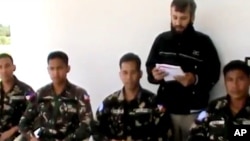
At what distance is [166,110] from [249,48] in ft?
2.11

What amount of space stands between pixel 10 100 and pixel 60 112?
0.50 metres

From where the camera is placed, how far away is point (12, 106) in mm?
3297

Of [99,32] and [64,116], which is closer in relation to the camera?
[64,116]

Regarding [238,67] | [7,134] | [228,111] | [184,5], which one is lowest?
[7,134]

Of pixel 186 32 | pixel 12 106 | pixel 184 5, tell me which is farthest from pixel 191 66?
pixel 12 106

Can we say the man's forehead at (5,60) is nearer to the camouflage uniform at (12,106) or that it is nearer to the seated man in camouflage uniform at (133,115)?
the camouflage uniform at (12,106)

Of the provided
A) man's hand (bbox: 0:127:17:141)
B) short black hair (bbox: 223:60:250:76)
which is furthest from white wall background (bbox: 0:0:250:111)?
man's hand (bbox: 0:127:17:141)

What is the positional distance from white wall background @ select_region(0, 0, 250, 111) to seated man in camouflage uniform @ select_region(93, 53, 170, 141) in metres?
0.38

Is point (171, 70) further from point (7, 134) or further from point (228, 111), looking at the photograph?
point (7, 134)

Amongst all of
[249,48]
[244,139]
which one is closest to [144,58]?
[249,48]

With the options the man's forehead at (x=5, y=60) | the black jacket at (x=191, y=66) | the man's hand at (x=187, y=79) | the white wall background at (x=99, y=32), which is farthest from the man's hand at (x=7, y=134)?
the man's hand at (x=187, y=79)

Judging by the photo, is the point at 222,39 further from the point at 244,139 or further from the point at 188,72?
the point at 244,139

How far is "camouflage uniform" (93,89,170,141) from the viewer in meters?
2.85

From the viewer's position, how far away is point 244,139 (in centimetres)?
254
